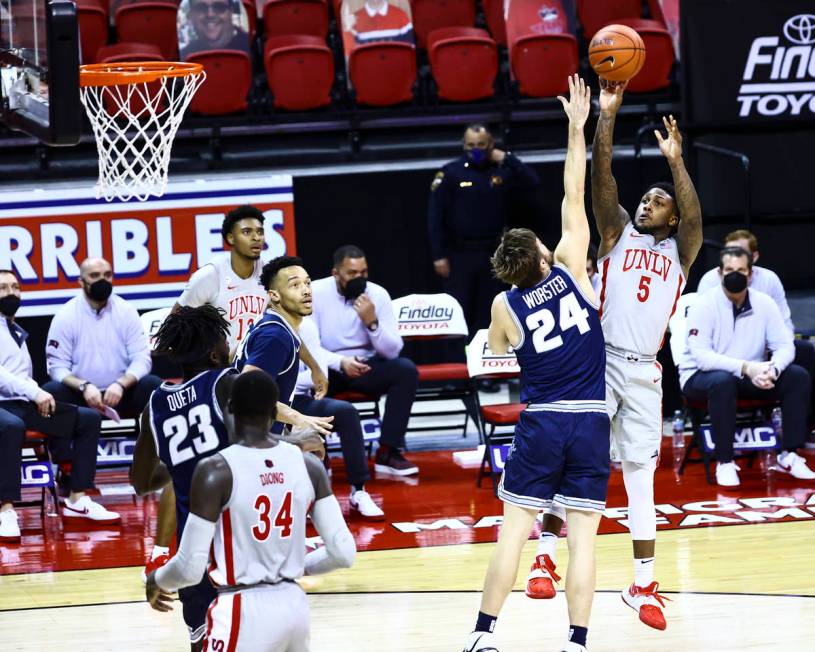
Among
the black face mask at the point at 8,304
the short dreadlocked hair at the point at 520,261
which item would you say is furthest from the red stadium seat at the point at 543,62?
the short dreadlocked hair at the point at 520,261

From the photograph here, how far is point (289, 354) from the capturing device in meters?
5.61

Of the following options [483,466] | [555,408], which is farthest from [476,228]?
[555,408]

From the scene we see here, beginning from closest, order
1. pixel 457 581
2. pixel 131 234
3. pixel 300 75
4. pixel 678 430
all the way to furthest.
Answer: pixel 457 581 < pixel 678 430 < pixel 131 234 < pixel 300 75

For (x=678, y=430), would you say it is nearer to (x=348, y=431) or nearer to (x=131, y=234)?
(x=348, y=431)

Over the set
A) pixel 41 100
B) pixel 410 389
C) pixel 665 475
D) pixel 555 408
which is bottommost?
pixel 665 475

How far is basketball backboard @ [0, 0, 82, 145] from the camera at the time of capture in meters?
5.00

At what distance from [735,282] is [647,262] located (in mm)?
3150

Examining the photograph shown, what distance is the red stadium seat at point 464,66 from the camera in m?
11.4

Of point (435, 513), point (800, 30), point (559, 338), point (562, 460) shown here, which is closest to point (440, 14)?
point (800, 30)

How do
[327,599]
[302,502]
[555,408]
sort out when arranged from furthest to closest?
[327,599], [555,408], [302,502]

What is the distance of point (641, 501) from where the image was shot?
19.5ft

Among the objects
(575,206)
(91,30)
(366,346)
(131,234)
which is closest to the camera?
(575,206)

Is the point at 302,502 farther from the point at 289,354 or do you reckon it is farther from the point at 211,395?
the point at 289,354

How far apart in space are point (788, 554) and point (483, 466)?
2.39 m
